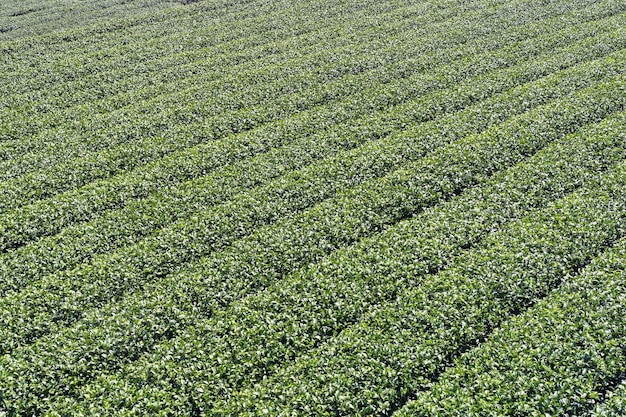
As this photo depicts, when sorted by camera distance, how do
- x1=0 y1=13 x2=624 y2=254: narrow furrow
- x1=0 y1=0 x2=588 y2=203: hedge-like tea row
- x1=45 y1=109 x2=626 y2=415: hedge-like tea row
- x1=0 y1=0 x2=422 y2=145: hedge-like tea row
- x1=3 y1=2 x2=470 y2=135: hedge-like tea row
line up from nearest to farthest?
x1=45 y1=109 x2=626 y2=415: hedge-like tea row < x1=0 y1=13 x2=624 y2=254: narrow furrow < x1=0 y1=0 x2=588 y2=203: hedge-like tea row < x1=0 y1=0 x2=422 y2=145: hedge-like tea row < x1=3 y1=2 x2=470 y2=135: hedge-like tea row

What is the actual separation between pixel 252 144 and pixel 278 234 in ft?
21.7

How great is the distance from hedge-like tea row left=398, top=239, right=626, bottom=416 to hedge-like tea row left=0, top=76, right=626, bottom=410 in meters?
5.64

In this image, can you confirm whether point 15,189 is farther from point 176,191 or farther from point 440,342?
point 440,342

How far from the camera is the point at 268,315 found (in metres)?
13.9

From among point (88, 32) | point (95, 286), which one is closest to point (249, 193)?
point (95, 286)

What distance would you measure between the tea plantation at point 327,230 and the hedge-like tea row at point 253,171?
0.34ft

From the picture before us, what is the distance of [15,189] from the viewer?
20766 millimetres

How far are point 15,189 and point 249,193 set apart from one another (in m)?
8.95

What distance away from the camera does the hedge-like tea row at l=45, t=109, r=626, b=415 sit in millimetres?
12484

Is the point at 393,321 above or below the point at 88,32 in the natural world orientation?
below

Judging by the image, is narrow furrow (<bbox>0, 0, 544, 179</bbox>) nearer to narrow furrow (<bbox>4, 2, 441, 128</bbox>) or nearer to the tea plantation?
the tea plantation

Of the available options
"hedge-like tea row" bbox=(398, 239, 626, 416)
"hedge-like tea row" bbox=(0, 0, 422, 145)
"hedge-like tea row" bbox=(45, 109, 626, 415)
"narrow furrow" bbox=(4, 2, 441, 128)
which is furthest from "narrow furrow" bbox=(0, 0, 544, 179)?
"hedge-like tea row" bbox=(398, 239, 626, 416)

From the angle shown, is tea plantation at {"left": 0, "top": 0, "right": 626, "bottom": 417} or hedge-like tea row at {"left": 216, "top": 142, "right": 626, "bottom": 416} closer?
hedge-like tea row at {"left": 216, "top": 142, "right": 626, "bottom": 416}

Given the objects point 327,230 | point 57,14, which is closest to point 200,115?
point 327,230
